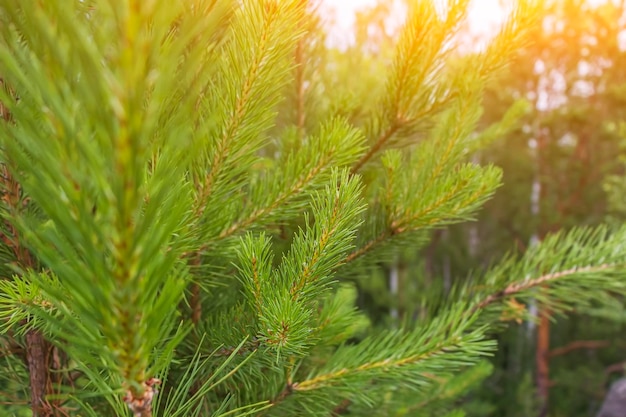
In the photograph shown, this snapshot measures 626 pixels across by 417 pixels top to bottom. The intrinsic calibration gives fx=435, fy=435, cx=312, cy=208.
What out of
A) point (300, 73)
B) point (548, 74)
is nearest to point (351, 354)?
point (300, 73)

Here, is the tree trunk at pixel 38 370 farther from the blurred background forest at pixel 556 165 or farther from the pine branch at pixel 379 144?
the blurred background forest at pixel 556 165

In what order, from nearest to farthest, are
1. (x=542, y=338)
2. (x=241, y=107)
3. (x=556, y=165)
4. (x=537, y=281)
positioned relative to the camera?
(x=241, y=107), (x=537, y=281), (x=542, y=338), (x=556, y=165)

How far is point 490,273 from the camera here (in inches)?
49.6

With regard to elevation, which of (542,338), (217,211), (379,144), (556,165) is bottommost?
(542,338)

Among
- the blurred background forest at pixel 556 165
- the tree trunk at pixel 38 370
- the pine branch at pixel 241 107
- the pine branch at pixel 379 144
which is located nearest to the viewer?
the pine branch at pixel 241 107

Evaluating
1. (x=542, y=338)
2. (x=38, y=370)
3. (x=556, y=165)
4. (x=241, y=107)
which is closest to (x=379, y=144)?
(x=241, y=107)

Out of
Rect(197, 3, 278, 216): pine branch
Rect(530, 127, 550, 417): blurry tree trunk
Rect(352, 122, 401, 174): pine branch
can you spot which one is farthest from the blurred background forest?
Rect(197, 3, 278, 216): pine branch

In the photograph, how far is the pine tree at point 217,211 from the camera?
1.25ft

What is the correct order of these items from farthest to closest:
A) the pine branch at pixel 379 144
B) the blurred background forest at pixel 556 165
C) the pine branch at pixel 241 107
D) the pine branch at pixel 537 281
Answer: the blurred background forest at pixel 556 165, the pine branch at pixel 379 144, the pine branch at pixel 537 281, the pine branch at pixel 241 107

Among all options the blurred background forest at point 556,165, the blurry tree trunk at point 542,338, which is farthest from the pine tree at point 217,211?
the blurry tree trunk at point 542,338

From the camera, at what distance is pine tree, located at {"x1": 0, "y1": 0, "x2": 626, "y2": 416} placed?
380mm

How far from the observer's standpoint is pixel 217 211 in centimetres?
90

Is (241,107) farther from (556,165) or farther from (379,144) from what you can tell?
(556,165)

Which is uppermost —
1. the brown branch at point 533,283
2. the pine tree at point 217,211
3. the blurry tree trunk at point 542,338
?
the pine tree at point 217,211
